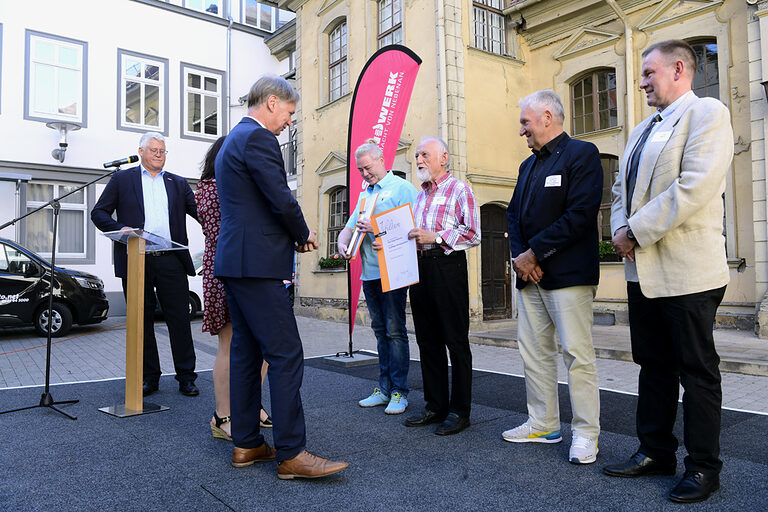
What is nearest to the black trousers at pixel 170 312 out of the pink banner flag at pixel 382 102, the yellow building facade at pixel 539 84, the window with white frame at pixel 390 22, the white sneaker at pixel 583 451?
the pink banner flag at pixel 382 102

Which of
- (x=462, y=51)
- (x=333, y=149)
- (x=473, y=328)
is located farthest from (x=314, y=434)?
(x=333, y=149)

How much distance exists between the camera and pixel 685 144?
2.58 m

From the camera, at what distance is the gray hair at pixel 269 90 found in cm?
294

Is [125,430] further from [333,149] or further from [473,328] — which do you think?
[333,149]

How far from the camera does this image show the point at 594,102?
10000 mm

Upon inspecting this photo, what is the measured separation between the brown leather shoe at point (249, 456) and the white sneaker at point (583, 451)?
5.18 ft

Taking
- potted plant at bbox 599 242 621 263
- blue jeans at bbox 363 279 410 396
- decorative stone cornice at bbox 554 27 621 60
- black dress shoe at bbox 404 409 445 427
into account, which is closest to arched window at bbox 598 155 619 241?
potted plant at bbox 599 242 621 263

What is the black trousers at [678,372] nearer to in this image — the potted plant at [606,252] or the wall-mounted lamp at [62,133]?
the potted plant at [606,252]

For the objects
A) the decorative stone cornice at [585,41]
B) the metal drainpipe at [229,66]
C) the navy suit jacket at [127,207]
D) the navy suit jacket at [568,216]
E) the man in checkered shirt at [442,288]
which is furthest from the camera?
the metal drainpipe at [229,66]

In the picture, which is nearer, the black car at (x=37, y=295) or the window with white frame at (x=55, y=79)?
the black car at (x=37, y=295)

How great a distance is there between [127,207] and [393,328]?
2410mm

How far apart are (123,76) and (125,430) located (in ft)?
45.1

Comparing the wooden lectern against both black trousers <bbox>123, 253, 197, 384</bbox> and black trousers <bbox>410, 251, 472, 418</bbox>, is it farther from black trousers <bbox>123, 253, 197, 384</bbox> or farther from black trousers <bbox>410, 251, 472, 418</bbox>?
black trousers <bbox>410, 251, 472, 418</bbox>

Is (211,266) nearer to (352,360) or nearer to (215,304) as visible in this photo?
(215,304)
